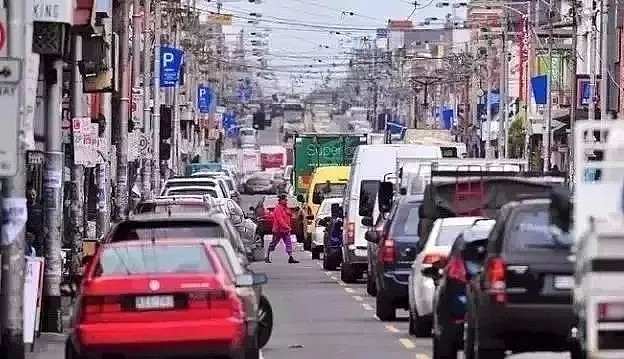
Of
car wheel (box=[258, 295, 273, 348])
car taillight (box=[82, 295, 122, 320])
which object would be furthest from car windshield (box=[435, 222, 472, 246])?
car taillight (box=[82, 295, 122, 320])

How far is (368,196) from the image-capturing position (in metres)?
40.2

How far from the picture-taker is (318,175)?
188ft

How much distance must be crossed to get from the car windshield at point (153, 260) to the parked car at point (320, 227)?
1116 inches

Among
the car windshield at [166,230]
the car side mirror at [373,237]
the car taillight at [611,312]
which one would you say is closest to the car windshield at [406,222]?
the car side mirror at [373,237]

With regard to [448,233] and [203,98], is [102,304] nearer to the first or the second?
[448,233]

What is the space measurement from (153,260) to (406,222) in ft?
35.3

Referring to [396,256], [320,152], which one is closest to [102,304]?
[396,256]

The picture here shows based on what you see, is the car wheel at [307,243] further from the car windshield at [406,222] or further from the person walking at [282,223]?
the car windshield at [406,222]

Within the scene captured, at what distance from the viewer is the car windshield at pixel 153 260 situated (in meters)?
19.8

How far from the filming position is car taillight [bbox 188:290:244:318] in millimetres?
19438

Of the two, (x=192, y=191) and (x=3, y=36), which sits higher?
(x=3, y=36)

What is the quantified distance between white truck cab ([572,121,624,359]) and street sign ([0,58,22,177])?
20.7 feet

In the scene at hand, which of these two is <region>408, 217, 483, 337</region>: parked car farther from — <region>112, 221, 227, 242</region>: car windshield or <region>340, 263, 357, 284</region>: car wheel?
Answer: <region>340, 263, 357, 284</region>: car wheel

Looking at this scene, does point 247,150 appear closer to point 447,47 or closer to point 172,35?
point 447,47
